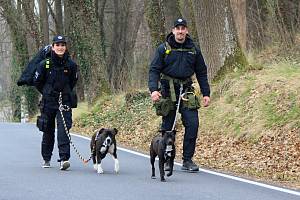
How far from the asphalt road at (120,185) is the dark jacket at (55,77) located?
1201mm

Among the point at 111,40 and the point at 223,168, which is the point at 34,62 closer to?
the point at 223,168

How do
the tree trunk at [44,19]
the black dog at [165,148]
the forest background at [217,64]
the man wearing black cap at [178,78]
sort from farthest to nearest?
the tree trunk at [44,19] < the forest background at [217,64] < the man wearing black cap at [178,78] < the black dog at [165,148]

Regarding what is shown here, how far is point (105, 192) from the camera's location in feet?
26.9

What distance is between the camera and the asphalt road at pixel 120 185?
7.93 m

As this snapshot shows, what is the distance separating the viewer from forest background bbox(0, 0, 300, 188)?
12484 millimetres

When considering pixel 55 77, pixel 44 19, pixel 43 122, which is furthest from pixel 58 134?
pixel 44 19

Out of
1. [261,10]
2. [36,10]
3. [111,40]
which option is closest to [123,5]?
[111,40]

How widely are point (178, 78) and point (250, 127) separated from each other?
159 inches

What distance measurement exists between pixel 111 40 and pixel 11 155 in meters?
26.2

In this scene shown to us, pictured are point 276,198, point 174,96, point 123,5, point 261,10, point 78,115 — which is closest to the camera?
point 276,198

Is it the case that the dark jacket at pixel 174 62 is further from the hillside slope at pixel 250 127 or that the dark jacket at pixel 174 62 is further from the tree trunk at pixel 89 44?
the tree trunk at pixel 89 44

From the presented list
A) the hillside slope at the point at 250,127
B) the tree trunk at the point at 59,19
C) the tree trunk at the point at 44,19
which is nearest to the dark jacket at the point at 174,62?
the hillside slope at the point at 250,127

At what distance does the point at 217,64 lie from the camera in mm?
17703

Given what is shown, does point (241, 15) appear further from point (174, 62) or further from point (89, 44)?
point (174, 62)
